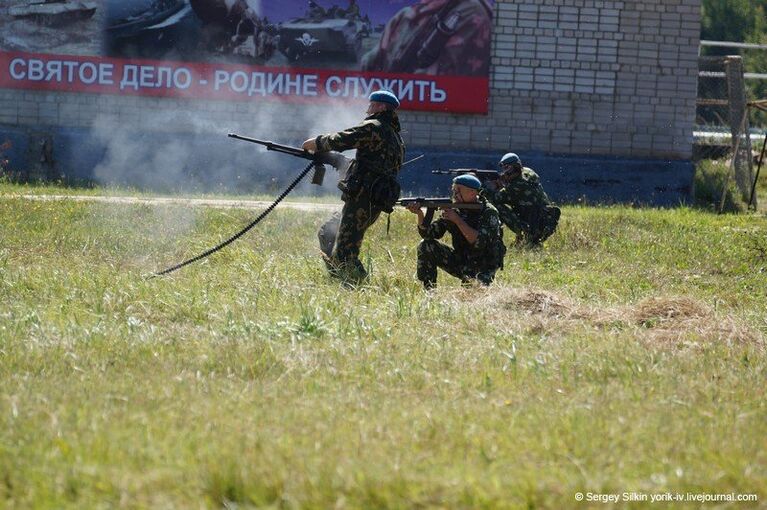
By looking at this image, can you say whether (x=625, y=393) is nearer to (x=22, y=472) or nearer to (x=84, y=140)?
(x=22, y=472)

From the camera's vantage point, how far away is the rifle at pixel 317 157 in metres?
9.33

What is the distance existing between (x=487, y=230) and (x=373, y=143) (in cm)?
118

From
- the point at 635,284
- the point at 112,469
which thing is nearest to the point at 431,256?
the point at 635,284

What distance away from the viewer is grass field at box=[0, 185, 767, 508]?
4254 mm

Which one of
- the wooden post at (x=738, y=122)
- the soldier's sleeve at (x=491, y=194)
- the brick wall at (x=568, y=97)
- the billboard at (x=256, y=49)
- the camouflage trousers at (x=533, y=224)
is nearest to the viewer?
the camouflage trousers at (x=533, y=224)

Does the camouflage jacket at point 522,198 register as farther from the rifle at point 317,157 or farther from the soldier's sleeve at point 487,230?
the soldier's sleeve at point 487,230

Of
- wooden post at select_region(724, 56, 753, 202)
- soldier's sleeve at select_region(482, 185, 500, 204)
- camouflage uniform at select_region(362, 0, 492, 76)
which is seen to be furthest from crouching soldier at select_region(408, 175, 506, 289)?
wooden post at select_region(724, 56, 753, 202)

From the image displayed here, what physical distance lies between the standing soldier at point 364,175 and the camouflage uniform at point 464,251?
47cm

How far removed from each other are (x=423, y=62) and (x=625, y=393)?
12.7m

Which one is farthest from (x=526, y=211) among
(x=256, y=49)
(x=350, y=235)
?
(x=256, y=49)

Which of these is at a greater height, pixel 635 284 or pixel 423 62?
pixel 423 62

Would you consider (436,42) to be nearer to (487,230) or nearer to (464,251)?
(464,251)

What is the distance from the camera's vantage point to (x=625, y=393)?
5.64 meters

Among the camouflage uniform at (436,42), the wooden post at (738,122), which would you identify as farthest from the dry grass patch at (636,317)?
→ the wooden post at (738,122)
